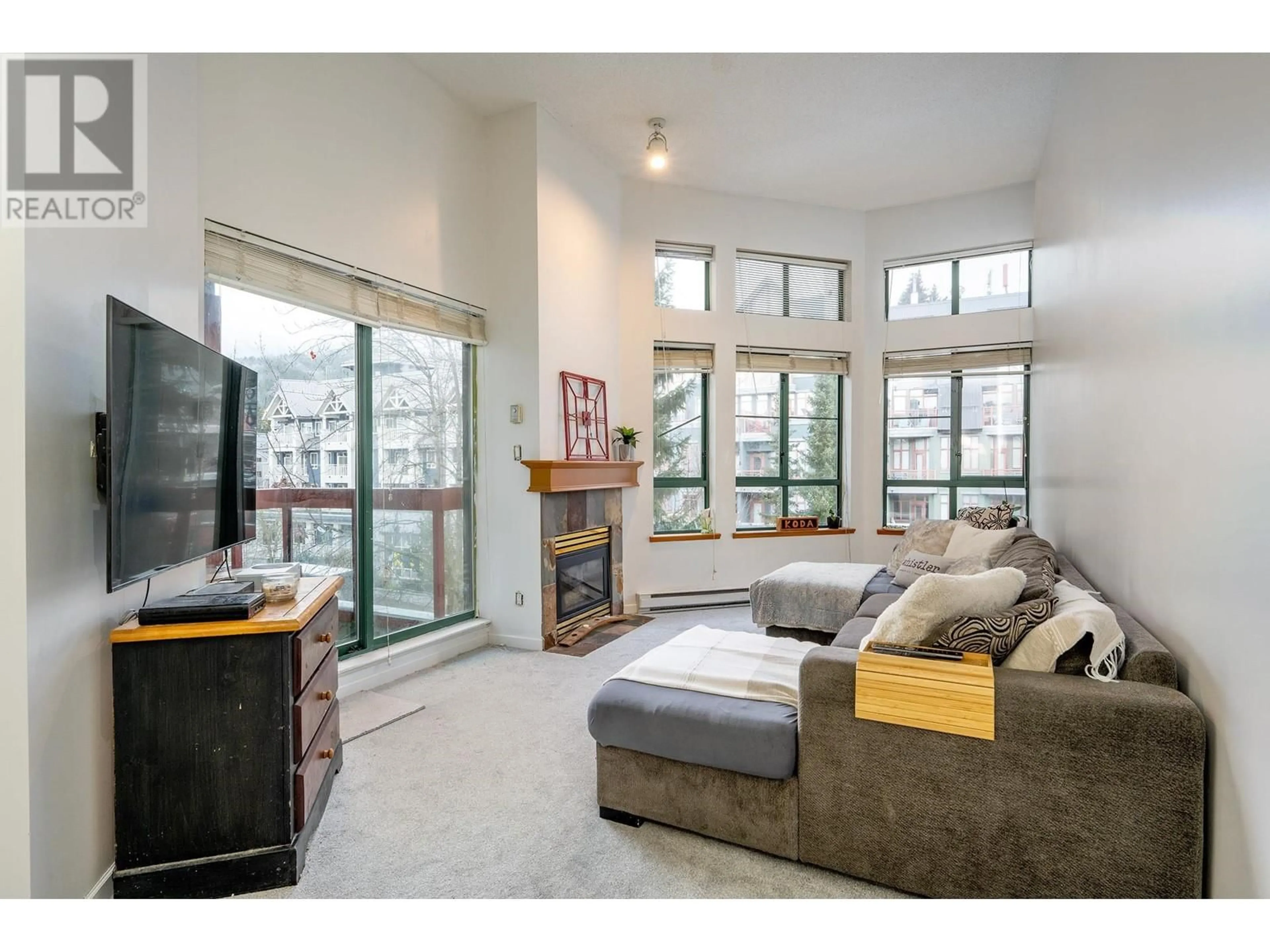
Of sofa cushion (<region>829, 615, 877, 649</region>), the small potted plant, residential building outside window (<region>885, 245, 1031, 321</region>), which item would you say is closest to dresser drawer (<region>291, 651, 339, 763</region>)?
sofa cushion (<region>829, 615, 877, 649</region>)

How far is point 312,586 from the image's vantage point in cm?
216

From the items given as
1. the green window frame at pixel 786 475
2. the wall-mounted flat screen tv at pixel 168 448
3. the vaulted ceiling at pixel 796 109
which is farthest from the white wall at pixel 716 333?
the wall-mounted flat screen tv at pixel 168 448

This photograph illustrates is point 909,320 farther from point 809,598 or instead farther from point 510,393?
point 510,393

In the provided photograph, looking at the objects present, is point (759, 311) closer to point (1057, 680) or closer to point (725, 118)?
point (725, 118)

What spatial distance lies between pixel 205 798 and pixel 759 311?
4.97 meters

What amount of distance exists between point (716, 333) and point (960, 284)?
2164 millimetres

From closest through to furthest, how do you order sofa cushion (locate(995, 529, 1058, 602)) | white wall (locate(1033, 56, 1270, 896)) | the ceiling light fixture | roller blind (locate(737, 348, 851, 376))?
white wall (locate(1033, 56, 1270, 896)) < sofa cushion (locate(995, 529, 1058, 602)) < the ceiling light fixture < roller blind (locate(737, 348, 851, 376))

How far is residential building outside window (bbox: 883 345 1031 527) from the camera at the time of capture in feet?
17.2

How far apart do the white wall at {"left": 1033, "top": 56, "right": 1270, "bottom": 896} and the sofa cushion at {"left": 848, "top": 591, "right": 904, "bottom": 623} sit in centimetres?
90

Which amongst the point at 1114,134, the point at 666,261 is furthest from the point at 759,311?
the point at 1114,134

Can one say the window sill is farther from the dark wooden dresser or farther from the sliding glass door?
the dark wooden dresser

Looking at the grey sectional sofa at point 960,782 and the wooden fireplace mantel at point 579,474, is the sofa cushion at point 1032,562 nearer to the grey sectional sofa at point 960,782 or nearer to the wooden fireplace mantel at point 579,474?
the grey sectional sofa at point 960,782

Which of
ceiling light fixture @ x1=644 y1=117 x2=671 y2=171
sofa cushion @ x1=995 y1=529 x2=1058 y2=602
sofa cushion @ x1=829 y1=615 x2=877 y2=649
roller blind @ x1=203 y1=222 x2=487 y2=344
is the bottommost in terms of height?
sofa cushion @ x1=829 y1=615 x2=877 y2=649

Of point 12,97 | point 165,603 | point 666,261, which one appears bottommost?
point 165,603
